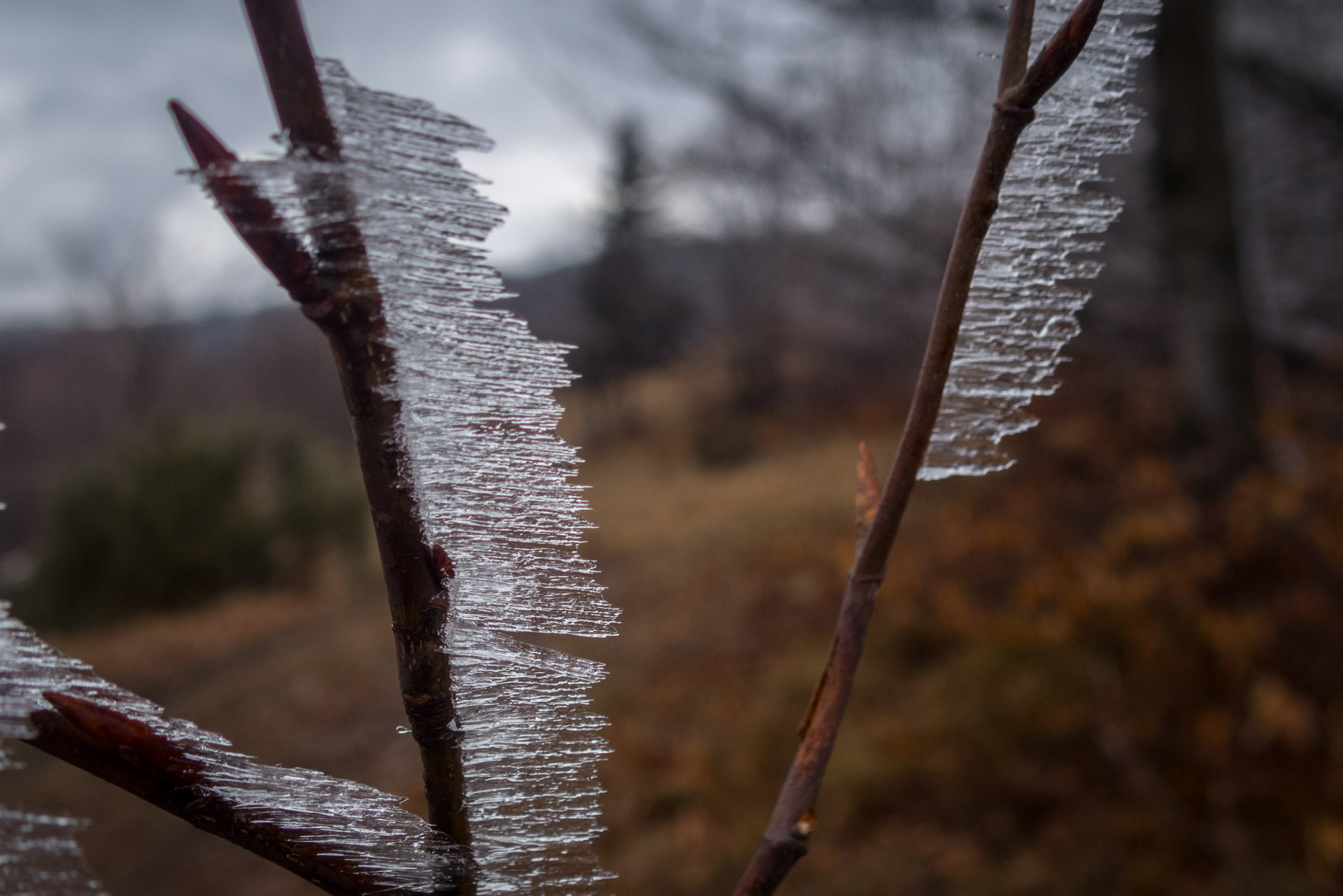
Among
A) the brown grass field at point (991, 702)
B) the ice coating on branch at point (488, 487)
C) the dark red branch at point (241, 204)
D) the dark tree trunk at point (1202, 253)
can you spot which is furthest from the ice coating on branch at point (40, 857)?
the dark tree trunk at point (1202, 253)

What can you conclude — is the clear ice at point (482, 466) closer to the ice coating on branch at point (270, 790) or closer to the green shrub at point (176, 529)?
the ice coating on branch at point (270, 790)

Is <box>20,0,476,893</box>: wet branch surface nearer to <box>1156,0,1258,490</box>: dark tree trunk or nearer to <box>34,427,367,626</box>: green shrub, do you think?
<box>1156,0,1258,490</box>: dark tree trunk

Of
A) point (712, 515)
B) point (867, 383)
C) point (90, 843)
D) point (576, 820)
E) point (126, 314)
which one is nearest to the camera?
point (576, 820)

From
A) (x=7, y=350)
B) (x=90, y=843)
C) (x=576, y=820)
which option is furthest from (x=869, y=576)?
(x=7, y=350)

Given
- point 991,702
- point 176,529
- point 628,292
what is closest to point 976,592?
point 991,702

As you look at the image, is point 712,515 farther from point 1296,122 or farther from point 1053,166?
point 1053,166

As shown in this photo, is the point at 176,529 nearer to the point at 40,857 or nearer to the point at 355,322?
the point at 40,857
